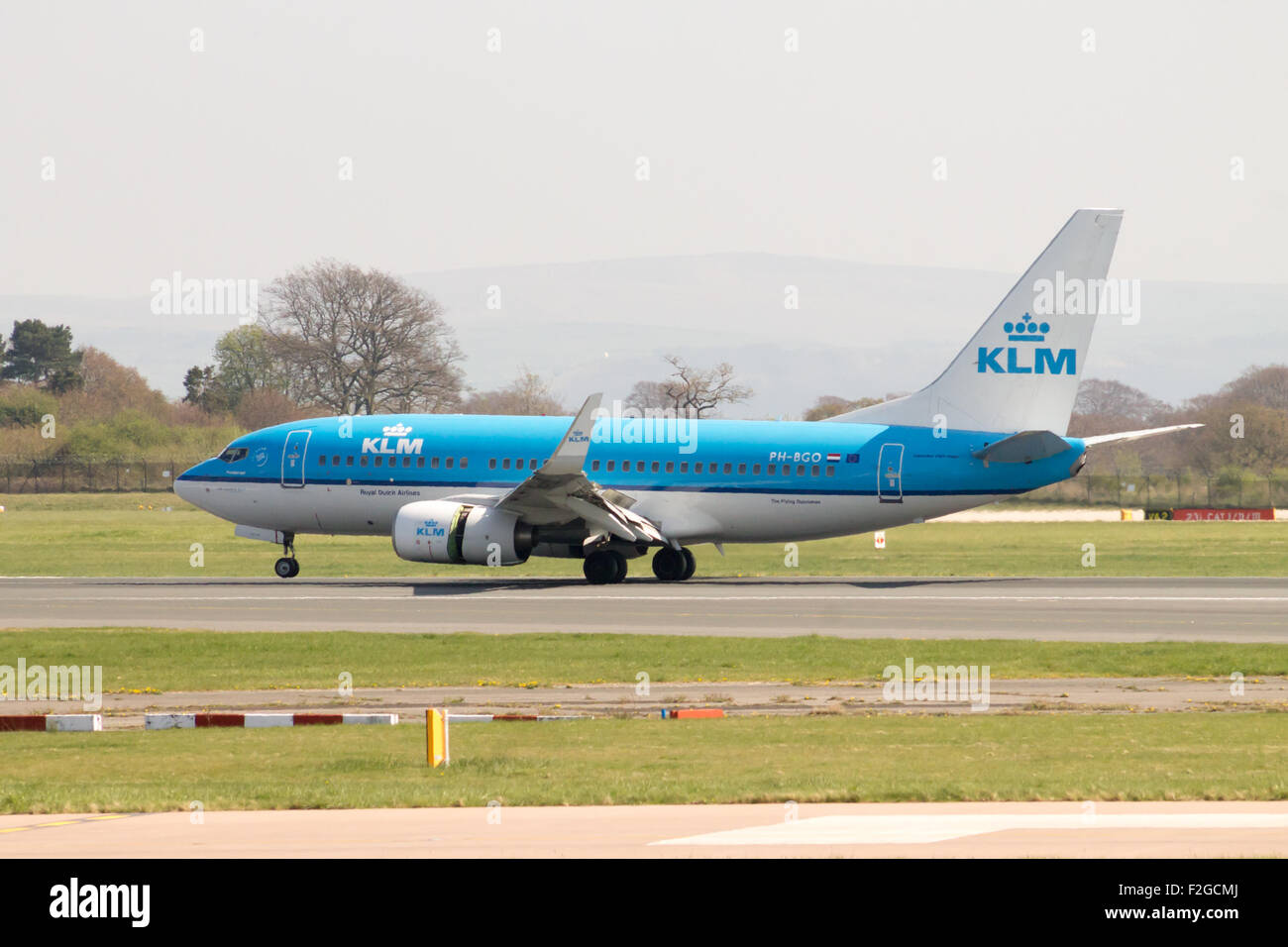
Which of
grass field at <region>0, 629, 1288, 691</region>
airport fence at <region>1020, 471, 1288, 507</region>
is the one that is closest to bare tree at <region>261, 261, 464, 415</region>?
airport fence at <region>1020, 471, 1288, 507</region>

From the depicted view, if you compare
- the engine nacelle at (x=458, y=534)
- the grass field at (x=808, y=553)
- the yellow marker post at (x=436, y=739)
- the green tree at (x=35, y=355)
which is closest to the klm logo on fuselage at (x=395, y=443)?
the engine nacelle at (x=458, y=534)

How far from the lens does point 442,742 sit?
16.7 metres

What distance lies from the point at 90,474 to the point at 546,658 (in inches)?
3285

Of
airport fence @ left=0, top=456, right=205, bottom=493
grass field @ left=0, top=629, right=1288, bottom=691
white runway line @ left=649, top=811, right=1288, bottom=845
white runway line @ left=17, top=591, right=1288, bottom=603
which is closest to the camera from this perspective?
white runway line @ left=649, top=811, right=1288, bottom=845

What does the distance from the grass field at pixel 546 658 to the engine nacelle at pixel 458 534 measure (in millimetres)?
10361

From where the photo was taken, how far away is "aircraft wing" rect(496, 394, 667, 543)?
1543 inches

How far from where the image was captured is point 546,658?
27047 mm

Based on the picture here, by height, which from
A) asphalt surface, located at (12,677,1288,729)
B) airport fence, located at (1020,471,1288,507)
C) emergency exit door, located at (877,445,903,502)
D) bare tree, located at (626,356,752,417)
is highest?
bare tree, located at (626,356,752,417)

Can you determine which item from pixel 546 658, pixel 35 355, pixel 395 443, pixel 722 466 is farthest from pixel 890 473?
pixel 35 355

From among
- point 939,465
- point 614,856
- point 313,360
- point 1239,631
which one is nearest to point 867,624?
point 1239,631

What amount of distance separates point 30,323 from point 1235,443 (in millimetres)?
112161

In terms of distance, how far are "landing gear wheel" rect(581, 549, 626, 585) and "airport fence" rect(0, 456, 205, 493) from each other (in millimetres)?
64600

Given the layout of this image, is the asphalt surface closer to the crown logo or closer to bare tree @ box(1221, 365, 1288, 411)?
the crown logo

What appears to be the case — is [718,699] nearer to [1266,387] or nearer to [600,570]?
[600,570]
